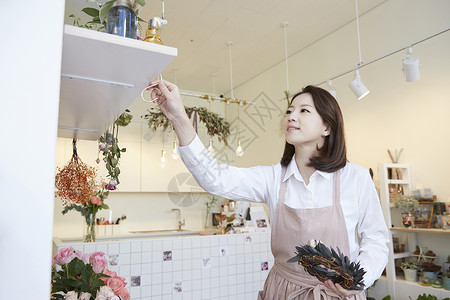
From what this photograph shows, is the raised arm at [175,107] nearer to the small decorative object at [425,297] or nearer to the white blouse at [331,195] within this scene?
the white blouse at [331,195]

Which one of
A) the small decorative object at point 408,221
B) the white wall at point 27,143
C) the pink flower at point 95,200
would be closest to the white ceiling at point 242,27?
the pink flower at point 95,200

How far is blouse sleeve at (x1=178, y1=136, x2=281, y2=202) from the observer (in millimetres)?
989

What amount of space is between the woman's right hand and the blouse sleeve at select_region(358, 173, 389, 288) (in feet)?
2.35

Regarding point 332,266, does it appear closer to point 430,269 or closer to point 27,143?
point 27,143

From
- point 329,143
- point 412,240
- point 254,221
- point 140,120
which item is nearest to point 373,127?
point 412,240

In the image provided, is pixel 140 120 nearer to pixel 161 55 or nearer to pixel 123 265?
pixel 123 265

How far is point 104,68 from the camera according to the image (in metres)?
0.75

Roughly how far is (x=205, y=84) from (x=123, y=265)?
153 inches

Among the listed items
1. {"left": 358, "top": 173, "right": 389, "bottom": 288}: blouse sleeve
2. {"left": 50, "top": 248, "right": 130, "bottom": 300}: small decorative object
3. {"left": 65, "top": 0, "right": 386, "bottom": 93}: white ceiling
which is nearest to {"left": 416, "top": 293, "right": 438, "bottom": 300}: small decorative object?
{"left": 358, "top": 173, "right": 389, "bottom": 288}: blouse sleeve

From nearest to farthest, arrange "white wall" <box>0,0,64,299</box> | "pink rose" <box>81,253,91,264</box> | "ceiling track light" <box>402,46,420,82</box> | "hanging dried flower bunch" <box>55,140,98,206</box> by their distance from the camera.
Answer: "white wall" <box>0,0,64,299</box> < "pink rose" <box>81,253,91,264</box> < "hanging dried flower bunch" <box>55,140,98,206</box> < "ceiling track light" <box>402,46,420,82</box>

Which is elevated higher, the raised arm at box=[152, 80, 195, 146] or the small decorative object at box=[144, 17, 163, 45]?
the small decorative object at box=[144, 17, 163, 45]

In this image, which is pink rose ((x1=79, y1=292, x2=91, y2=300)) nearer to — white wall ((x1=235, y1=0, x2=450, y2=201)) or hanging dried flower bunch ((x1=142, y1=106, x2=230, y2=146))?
white wall ((x1=235, y1=0, x2=450, y2=201))

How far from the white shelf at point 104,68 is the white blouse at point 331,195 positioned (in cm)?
39

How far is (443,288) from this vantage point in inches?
108
